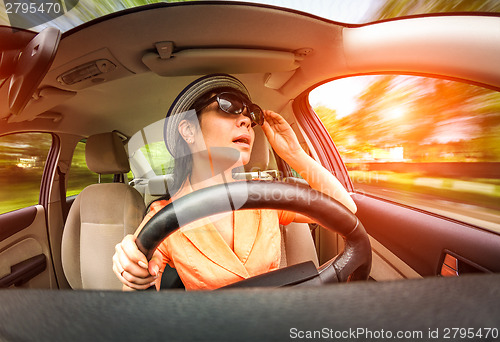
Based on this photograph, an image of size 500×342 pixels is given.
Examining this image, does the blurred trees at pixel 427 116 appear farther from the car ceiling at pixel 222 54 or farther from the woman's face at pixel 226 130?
Result: the woman's face at pixel 226 130

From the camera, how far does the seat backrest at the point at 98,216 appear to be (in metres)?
1.47

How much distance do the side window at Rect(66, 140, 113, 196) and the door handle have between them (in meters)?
0.45

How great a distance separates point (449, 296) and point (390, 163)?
3.31 feet

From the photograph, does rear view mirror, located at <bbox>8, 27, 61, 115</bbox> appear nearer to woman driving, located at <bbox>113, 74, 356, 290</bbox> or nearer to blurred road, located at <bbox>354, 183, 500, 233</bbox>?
woman driving, located at <bbox>113, 74, 356, 290</bbox>

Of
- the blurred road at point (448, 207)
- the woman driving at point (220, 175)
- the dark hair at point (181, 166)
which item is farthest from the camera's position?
the dark hair at point (181, 166)

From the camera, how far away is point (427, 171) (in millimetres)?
1139

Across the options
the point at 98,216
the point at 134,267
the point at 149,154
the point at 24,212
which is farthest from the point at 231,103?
the point at 24,212

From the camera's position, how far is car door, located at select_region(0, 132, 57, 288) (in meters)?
0.92

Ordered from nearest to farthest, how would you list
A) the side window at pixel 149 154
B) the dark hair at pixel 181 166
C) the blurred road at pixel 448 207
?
the blurred road at pixel 448 207
the dark hair at pixel 181 166
the side window at pixel 149 154

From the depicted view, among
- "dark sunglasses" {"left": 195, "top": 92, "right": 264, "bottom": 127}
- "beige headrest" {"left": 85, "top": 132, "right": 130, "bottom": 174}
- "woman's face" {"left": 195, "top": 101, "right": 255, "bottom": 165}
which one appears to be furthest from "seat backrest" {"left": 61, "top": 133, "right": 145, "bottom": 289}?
"dark sunglasses" {"left": 195, "top": 92, "right": 264, "bottom": 127}

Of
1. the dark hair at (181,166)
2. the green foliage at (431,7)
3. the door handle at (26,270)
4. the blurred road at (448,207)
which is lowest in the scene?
the door handle at (26,270)

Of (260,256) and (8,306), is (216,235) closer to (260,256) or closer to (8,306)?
(260,256)

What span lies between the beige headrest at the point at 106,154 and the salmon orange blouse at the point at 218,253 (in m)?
0.69

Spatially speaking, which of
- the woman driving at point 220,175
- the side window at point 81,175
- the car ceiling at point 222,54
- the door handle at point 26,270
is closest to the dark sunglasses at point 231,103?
the woman driving at point 220,175
